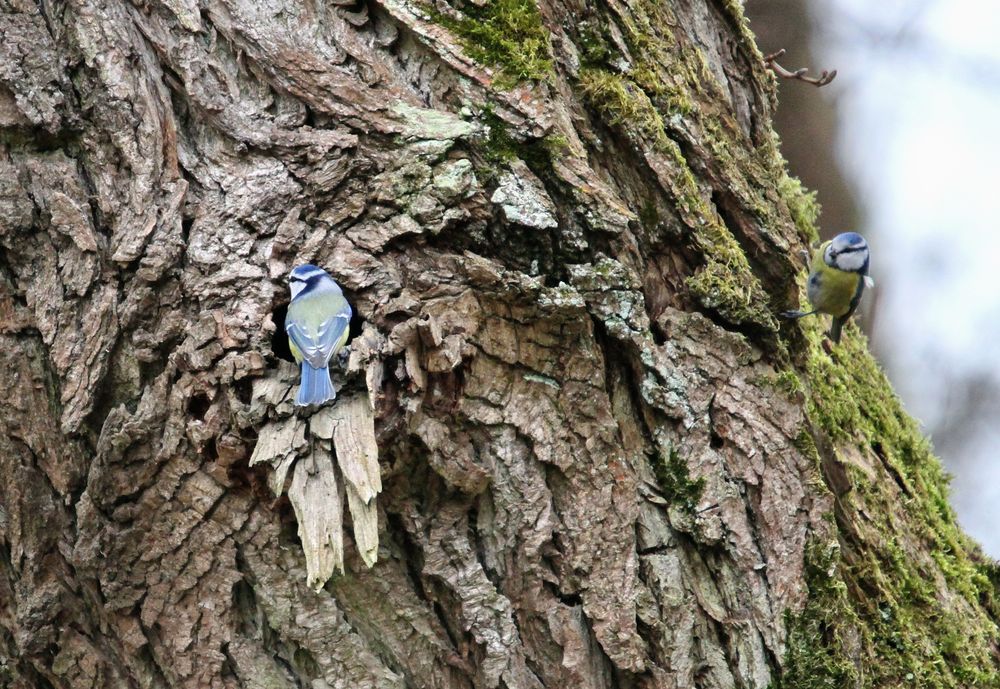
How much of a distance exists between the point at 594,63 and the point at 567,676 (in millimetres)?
1503

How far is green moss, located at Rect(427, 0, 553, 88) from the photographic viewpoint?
2049 millimetres

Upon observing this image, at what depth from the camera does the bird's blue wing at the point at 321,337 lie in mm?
1887

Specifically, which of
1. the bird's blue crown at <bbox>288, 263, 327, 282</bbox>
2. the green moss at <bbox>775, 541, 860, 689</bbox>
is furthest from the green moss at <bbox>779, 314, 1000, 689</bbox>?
the bird's blue crown at <bbox>288, 263, 327, 282</bbox>

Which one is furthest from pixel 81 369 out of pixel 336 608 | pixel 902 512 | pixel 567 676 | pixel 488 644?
pixel 902 512

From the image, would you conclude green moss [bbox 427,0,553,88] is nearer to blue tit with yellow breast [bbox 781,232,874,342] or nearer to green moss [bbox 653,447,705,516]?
green moss [bbox 653,447,705,516]

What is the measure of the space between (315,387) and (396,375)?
176 millimetres

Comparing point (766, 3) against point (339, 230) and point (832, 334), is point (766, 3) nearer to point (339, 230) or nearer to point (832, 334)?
point (832, 334)

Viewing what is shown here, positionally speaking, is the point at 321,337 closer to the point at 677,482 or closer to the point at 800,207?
the point at 677,482

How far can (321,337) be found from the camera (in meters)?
1.91

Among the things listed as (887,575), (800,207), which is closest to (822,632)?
(887,575)

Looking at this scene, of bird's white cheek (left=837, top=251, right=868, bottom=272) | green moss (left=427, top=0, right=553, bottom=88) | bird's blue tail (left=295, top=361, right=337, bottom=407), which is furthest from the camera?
bird's white cheek (left=837, top=251, right=868, bottom=272)

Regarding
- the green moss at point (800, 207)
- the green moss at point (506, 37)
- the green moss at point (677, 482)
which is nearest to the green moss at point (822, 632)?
the green moss at point (677, 482)

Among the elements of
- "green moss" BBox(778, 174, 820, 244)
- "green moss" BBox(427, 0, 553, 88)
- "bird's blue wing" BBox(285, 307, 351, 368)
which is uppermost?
"green moss" BBox(778, 174, 820, 244)

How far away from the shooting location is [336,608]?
6.39 ft
